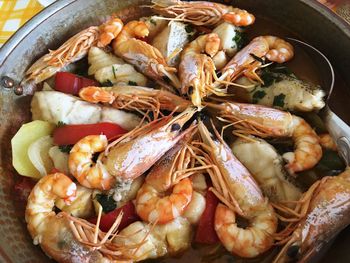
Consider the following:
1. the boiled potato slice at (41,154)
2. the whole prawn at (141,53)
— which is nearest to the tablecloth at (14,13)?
the whole prawn at (141,53)

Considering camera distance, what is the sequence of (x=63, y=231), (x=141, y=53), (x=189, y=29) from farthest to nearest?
(x=189, y=29), (x=141, y=53), (x=63, y=231)

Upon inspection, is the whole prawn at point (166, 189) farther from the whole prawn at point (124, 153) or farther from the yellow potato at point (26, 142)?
the yellow potato at point (26, 142)

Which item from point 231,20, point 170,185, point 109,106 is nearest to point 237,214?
point 170,185

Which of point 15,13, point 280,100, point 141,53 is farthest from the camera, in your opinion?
point 15,13

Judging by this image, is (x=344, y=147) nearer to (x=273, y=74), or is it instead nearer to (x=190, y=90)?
(x=273, y=74)

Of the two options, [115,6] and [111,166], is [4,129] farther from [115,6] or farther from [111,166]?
[115,6]

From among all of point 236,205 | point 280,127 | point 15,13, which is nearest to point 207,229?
point 236,205

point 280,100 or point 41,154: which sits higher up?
point 280,100
